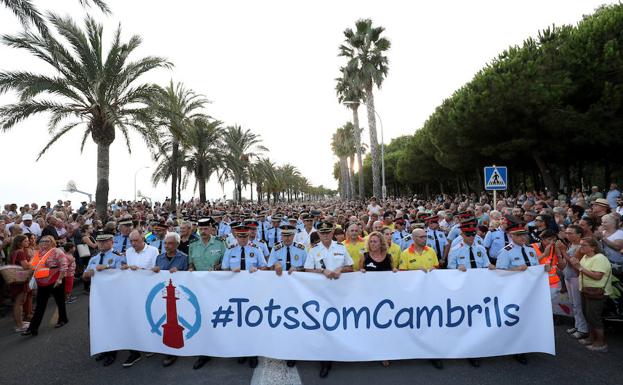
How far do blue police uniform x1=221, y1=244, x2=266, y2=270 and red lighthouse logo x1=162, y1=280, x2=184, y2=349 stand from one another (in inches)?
33.9

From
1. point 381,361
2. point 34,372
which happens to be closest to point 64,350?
point 34,372

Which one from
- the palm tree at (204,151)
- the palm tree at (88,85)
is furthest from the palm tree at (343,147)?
the palm tree at (88,85)

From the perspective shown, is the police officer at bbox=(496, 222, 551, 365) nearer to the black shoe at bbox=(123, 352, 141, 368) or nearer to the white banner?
the white banner

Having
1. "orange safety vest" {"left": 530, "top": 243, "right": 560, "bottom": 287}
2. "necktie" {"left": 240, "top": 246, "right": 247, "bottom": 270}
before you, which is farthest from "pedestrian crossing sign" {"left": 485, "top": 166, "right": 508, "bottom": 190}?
"necktie" {"left": 240, "top": 246, "right": 247, "bottom": 270}

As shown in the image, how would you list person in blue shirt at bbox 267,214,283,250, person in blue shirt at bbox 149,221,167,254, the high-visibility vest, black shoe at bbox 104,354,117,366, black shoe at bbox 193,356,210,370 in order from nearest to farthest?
black shoe at bbox 193,356,210,370 → black shoe at bbox 104,354,117,366 → the high-visibility vest → person in blue shirt at bbox 149,221,167,254 → person in blue shirt at bbox 267,214,283,250

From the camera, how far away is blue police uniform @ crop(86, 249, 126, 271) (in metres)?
5.43

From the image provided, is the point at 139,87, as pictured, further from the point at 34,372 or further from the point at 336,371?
the point at 336,371

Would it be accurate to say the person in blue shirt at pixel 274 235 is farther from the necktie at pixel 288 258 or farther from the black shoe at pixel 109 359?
the black shoe at pixel 109 359

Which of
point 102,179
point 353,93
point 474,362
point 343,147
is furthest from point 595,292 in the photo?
point 343,147

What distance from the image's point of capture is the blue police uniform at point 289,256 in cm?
566

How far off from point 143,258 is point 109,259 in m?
0.62

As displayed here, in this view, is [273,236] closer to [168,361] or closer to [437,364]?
[168,361]

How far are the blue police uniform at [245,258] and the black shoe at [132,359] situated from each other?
1511 mm

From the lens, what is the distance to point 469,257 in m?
5.34
